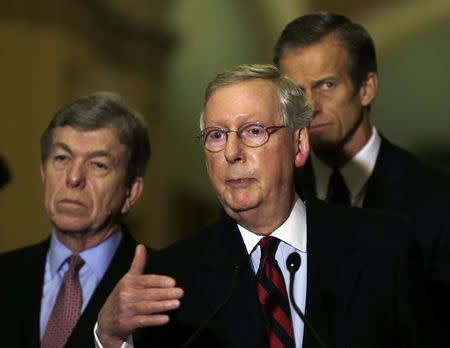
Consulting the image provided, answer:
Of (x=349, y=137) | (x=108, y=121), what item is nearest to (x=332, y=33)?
(x=349, y=137)

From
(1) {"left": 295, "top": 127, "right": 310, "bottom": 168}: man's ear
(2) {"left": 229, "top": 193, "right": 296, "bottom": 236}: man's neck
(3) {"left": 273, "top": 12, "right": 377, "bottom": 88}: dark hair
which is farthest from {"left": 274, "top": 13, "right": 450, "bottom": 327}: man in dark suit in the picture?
(2) {"left": 229, "top": 193, "right": 296, "bottom": 236}: man's neck

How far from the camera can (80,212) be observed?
3271 mm

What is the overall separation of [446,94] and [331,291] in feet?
8.33

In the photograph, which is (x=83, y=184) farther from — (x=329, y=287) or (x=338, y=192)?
(x=329, y=287)

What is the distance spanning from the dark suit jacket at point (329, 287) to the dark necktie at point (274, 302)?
0.02 m

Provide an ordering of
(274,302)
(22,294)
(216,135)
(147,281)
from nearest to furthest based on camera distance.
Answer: (147,281) < (274,302) < (216,135) < (22,294)

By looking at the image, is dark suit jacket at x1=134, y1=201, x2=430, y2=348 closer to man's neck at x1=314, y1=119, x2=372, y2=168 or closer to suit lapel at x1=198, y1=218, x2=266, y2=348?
suit lapel at x1=198, y1=218, x2=266, y2=348

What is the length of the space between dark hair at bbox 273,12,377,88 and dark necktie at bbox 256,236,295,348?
3.32ft

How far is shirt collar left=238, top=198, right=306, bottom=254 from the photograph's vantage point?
261 centimetres

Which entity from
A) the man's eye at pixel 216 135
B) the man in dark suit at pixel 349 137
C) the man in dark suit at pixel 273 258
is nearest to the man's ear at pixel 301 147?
the man in dark suit at pixel 273 258

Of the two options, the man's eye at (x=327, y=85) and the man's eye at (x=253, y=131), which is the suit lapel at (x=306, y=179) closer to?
the man's eye at (x=327, y=85)

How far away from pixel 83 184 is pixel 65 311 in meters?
0.40

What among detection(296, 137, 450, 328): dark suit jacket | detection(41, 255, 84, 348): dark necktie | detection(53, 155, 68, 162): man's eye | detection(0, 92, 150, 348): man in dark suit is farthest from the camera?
detection(53, 155, 68, 162): man's eye

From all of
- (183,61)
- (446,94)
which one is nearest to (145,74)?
(183,61)
